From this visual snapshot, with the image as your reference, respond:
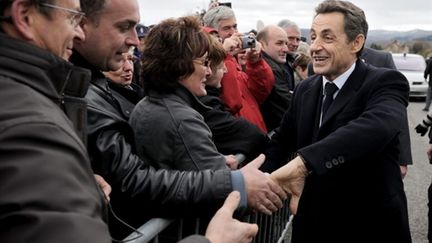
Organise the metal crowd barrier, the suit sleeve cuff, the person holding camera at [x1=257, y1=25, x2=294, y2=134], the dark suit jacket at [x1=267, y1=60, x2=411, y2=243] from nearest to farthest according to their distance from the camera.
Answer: the metal crowd barrier < the suit sleeve cuff < the dark suit jacket at [x1=267, y1=60, x2=411, y2=243] < the person holding camera at [x1=257, y1=25, x2=294, y2=134]

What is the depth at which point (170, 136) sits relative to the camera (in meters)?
2.08

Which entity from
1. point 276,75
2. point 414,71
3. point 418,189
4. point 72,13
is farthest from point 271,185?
point 414,71

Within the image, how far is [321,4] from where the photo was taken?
2.69 m

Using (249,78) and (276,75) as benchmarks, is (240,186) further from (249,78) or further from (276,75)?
(276,75)

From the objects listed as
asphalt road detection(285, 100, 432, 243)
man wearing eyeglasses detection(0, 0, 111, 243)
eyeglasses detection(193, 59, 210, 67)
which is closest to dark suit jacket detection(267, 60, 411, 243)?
eyeglasses detection(193, 59, 210, 67)

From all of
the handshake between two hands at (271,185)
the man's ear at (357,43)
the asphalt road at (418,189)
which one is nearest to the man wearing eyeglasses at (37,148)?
the handshake between two hands at (271,185)

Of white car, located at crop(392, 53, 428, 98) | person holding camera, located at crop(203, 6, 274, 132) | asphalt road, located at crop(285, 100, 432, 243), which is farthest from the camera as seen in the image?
white car, located at crop(392, 53, 428, 98)

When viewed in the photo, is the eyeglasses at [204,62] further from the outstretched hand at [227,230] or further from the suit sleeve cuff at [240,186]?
the outstretched hand at [227,230]

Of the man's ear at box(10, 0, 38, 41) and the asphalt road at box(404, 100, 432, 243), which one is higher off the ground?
the man's ear at box(10, 0, 38, 41)

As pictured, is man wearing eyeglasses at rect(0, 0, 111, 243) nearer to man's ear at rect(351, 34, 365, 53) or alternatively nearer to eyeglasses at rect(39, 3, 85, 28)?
eyeglasses at rect(39, 3, 85, 28)

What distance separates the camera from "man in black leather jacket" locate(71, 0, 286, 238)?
6.01ft

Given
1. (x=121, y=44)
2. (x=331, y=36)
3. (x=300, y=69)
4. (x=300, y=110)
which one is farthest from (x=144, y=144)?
(x=300, y=69)

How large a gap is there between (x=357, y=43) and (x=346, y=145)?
27.2 inches

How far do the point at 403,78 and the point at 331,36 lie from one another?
→ 444 mm
